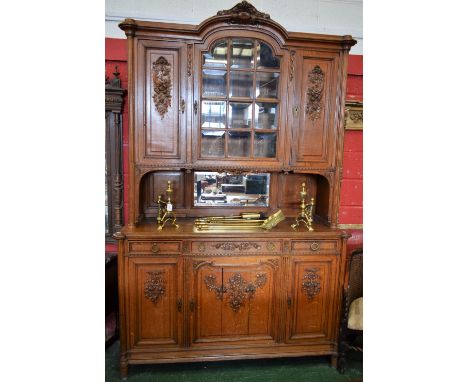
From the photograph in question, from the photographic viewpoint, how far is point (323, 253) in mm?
1940

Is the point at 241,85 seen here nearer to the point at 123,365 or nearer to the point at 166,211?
the point at 166,211

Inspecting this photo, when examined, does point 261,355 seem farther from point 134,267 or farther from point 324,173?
point 324,173

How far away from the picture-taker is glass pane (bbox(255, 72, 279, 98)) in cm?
194

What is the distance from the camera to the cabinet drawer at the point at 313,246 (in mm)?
1911

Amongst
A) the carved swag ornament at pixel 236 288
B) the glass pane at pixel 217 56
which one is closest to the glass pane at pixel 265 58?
the glass pane at pixel 217 56

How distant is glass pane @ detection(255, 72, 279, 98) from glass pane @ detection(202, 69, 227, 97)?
23 cm

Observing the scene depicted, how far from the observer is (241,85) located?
195 cm

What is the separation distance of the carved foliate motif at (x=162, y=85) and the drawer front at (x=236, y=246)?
33.6 inches

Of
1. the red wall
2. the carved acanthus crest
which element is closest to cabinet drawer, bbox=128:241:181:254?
the red wall

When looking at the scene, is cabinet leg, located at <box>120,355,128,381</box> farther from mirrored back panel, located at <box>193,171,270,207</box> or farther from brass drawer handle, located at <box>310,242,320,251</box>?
brass drawer handle, located at <box>310,242,320,251</box>

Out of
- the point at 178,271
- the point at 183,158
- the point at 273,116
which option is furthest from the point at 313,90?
the point at 178,271

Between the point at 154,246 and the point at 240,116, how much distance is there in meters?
1.02

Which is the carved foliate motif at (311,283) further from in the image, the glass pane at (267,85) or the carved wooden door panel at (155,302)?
the glass pane at (267,85)
